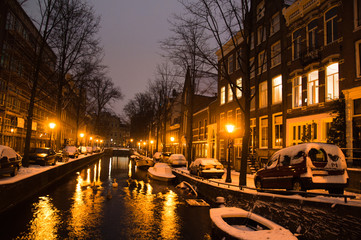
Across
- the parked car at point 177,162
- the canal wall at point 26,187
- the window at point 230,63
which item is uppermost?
the window at point 230,63

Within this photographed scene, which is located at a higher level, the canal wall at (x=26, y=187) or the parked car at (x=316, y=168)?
the parked car at (x=316, y=168)

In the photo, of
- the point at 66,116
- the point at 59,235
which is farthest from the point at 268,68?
the point at 66,116

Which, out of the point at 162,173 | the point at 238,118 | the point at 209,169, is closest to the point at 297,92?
the point at 209,169

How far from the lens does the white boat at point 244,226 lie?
6.87m

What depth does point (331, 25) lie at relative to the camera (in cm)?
1595

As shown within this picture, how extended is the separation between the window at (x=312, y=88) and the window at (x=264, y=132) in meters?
5.39

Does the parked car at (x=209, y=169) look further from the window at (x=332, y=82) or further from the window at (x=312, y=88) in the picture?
the window at (x=332, y=82)

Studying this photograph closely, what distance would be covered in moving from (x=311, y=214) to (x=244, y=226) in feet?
6.46

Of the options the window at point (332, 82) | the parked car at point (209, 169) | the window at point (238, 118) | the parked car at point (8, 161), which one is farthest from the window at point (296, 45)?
the parked car at point (8, 161)

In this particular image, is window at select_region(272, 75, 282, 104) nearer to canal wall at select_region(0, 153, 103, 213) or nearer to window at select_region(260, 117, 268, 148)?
window at select_region(260, 117, 268, 148)

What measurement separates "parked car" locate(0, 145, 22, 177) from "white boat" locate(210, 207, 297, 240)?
1032cm

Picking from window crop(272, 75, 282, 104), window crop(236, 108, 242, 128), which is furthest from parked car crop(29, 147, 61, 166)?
window crop(272, 75, 282, 104)

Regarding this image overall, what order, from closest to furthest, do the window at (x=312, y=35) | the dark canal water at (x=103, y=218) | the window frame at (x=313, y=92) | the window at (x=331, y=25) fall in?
the dark canal water at (x=103, y=218) < the window at (x=331, y=25) < the window frame at (x=313, y=92) < the window at (x=312, y=35)

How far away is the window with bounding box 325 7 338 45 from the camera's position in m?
15.7
